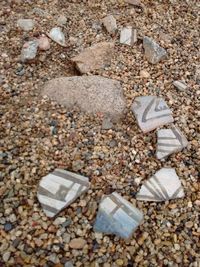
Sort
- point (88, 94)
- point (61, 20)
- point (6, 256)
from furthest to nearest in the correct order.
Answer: point (61, 20)
point (88, 94)
point (6, 256)

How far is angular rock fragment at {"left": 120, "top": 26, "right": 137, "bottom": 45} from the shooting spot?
3.48 metres

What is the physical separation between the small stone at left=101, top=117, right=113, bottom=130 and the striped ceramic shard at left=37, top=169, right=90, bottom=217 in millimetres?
458

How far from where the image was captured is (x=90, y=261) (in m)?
2.22

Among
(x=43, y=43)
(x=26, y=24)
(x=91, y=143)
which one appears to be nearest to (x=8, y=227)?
(x=91, y=143)

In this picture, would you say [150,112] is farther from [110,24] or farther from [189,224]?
[110,24]

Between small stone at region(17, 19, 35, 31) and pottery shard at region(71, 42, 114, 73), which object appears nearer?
pottery shard at region(71, 42, 114, 73)

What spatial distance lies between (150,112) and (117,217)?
0.89m

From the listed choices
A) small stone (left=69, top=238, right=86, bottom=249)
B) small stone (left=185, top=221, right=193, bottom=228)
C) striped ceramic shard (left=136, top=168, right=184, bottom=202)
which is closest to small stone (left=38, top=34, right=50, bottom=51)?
striped ceramic shard (left=136, top=168, right=184, bottom=202)

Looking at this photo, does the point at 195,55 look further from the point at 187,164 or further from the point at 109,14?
the point at 187,164

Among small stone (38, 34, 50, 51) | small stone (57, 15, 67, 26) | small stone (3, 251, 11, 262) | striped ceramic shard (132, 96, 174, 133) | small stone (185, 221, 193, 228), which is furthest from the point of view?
small stone (57, 15, 67, 26)

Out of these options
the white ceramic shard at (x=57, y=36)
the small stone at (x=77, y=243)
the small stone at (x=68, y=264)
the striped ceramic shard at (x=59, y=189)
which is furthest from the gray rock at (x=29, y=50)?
the small stone at (x=68, y=264)

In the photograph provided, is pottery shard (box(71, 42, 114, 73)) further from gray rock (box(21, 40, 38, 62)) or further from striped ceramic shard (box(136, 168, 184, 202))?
striped ceramic shard (box(136, 168, 184, 202))

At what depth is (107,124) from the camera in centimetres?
286

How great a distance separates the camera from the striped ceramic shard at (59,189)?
2.38 meters
